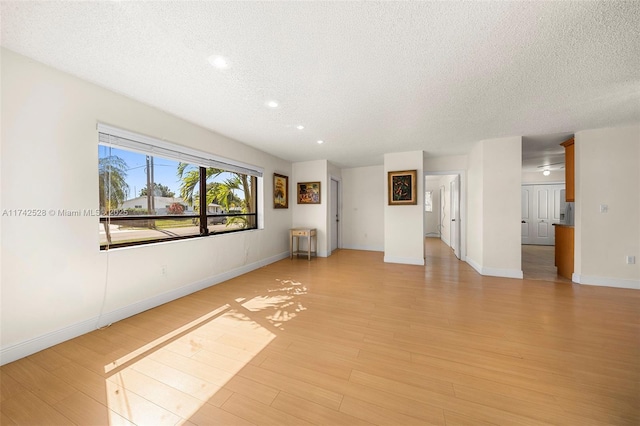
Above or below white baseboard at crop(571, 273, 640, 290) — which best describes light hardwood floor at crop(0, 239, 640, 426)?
below

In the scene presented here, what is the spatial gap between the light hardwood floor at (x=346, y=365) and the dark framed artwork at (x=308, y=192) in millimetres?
3187

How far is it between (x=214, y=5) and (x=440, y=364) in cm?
306

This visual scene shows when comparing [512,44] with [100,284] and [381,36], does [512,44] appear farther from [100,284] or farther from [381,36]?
[100,284]

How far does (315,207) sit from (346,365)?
14.5 ft

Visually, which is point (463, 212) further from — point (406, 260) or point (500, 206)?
point (406, 260)

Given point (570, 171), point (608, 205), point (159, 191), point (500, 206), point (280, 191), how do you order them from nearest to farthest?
point (159, 191), point (608, 205), point (570, 171), point (500, 206), point (280, 191)

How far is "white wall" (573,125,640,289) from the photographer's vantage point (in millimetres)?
3555

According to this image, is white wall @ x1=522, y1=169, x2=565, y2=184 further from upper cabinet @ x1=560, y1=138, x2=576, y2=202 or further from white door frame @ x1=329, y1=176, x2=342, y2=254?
white door frame @ x1=329, y1=176, x2=342, y2=254

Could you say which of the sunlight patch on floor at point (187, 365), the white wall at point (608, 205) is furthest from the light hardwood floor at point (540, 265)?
the sunlight patch on floor at point (187, 365)

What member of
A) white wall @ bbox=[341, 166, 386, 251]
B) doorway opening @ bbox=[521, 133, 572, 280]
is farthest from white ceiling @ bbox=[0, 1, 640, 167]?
doorway opening @ bbox=[521, 133, 572, 280]

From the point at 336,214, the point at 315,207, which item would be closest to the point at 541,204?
the point at 336,214

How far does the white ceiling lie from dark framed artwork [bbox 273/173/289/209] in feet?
7.86

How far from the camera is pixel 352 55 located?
187 cm

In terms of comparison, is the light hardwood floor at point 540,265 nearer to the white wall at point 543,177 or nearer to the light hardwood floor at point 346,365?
the light hardwood floor at point 346,365
